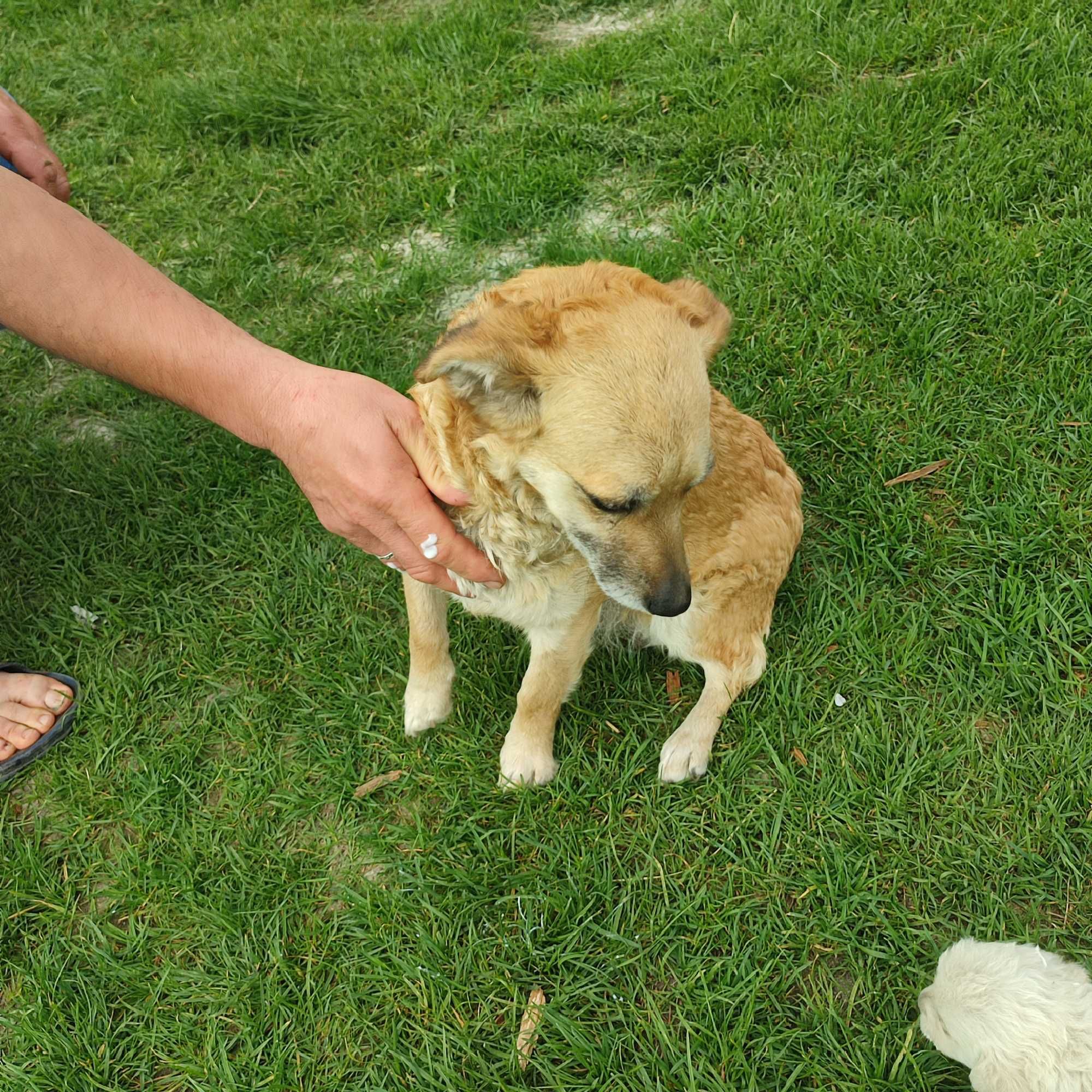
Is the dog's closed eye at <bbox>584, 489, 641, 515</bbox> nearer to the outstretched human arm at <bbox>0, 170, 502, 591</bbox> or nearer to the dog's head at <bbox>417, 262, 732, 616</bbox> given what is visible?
the dog's head at <bbox>417, 262, 732, 616</bbox>

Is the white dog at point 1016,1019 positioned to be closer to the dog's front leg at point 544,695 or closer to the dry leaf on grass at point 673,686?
the dry leaf on grass at point 673,686

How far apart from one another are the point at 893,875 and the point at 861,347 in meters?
2.21

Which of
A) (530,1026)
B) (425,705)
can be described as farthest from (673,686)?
(530,1026)

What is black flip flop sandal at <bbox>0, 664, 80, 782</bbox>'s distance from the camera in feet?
9.53

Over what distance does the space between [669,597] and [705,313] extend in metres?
0.86

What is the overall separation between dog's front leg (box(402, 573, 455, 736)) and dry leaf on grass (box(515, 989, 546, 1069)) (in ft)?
3.13

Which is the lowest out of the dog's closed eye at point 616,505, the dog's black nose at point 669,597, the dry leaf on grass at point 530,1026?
the dry leaf on grass at point 530,1026

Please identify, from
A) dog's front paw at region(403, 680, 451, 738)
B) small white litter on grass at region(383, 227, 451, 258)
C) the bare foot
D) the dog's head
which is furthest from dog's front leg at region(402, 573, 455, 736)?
small white litter on grass at region(383, 227, 451, 258)

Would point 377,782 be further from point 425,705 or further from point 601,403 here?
point 601,403

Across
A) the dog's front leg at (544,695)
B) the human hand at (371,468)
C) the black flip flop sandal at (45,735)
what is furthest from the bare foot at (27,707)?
the dog's front leg at (544,695)

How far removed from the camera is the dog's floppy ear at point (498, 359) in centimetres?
204

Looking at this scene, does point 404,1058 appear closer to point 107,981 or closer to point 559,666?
point 107,981

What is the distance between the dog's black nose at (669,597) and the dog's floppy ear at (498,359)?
615 millimetres

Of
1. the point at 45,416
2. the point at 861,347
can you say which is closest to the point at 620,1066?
the point at 861,347
